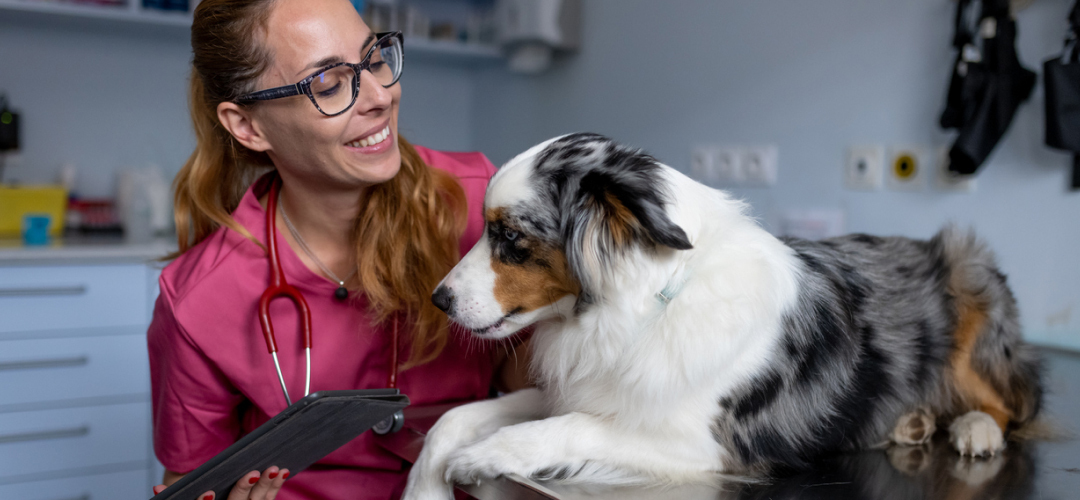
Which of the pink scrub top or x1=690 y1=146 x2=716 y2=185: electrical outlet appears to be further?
x1=690 y1=146 x2=716 y2=185: electrical outlet

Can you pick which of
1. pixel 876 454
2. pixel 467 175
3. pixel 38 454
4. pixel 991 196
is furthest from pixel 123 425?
pixel 991 196

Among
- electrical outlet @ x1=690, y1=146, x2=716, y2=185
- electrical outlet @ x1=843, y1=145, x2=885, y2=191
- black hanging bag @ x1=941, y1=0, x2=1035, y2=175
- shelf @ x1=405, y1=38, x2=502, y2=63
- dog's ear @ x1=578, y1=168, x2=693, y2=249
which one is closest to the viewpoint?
dog's ear @ x1=578, y1=168, x2=693, y2=249

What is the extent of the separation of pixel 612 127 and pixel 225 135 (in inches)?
87.1

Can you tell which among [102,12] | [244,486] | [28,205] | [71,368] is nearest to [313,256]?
[244,486]

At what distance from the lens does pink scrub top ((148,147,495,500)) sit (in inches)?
56.5

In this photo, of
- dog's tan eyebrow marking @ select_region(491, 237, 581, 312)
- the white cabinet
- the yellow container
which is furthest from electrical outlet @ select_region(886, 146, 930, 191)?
the yellow container

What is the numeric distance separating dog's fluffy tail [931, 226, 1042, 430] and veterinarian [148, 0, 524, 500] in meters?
0.91

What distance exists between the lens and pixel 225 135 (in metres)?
1.52

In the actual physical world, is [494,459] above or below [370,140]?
below

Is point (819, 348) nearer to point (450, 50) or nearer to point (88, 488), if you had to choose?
point (88, 488)

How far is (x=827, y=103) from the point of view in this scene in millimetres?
2479

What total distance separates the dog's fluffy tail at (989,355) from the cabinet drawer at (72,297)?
272 cm

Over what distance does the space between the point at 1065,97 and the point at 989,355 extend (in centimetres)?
89

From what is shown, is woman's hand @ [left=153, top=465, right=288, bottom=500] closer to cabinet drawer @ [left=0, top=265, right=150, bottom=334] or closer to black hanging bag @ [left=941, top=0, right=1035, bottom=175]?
cabinet drawer @ [left=0, top=265, right=150, bottom=334]
